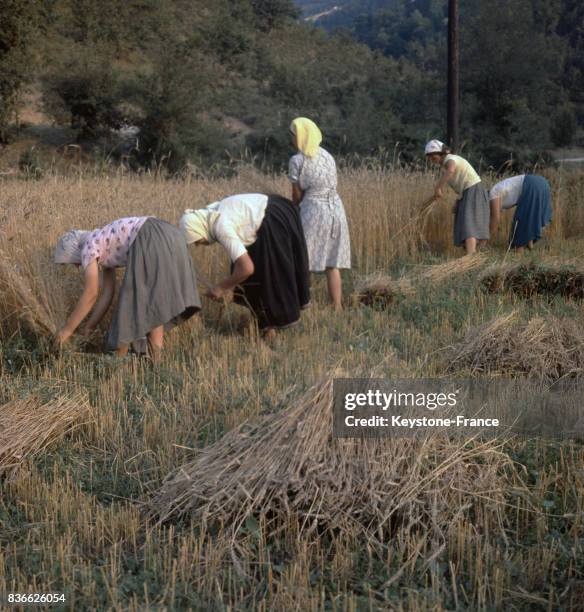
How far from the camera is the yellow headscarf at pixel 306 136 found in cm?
647

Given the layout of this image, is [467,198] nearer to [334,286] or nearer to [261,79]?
[334,286]

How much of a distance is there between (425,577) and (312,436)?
67 cm

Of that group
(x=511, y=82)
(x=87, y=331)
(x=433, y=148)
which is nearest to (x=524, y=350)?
(x=87, y=331)

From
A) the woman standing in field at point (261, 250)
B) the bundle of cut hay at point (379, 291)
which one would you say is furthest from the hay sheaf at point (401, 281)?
the woman standing in field at point (261, 250)

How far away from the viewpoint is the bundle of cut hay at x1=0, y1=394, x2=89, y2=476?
3.82 metres

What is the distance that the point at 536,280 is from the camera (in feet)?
23.0

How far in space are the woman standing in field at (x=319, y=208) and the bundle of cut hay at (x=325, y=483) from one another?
10.7 feet

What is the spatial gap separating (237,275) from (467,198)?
12.4 ft

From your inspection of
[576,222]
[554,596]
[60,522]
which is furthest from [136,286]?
[576,222]

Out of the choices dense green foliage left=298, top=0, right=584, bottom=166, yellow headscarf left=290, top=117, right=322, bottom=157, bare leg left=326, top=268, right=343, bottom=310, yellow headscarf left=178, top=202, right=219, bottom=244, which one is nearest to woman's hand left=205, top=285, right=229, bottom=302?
yellow headscarf left=178, top=202, right=219, bottom=244

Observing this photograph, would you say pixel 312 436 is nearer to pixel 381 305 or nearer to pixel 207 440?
pixel 207 440

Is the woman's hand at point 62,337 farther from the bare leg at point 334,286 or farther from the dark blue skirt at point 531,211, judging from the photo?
the dark blue skirt at point 531,211

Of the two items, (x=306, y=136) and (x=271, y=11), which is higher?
(x=271, y=11)

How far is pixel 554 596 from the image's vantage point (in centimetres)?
279
